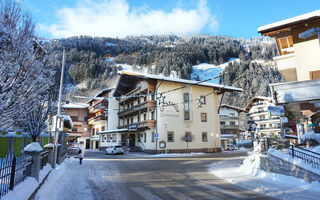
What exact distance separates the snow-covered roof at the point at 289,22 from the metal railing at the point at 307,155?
8492 millimetres

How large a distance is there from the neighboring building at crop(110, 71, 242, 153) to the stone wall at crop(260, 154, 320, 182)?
18.3m

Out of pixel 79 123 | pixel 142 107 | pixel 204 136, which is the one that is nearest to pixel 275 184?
pixel 204 136

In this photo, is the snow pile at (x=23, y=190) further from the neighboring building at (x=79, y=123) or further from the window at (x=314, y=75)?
the neighboring building at (x=79, y=123)

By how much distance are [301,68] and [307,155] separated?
666 centimetres

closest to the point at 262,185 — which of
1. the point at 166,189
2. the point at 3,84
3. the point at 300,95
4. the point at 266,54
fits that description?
the point at 166,189

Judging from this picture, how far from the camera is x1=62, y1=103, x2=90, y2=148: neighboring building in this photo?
63.2 metres

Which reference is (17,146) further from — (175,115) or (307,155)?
(307,155)

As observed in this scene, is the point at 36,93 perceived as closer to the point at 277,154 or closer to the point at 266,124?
the point at 277,154

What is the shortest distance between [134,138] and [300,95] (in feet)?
105

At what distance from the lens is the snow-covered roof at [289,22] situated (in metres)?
13.5

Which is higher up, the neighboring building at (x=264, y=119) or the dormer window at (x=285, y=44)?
the dormer window at (x=285, y=44)

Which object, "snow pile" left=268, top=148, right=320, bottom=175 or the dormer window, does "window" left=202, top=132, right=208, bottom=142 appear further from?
"snow pile" left=268, top=148, right=320, bottom=175

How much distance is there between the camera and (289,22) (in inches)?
563

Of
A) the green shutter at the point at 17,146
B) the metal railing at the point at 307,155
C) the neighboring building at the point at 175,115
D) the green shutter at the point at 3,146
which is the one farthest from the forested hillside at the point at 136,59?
the green shutter at the point at 3,146
